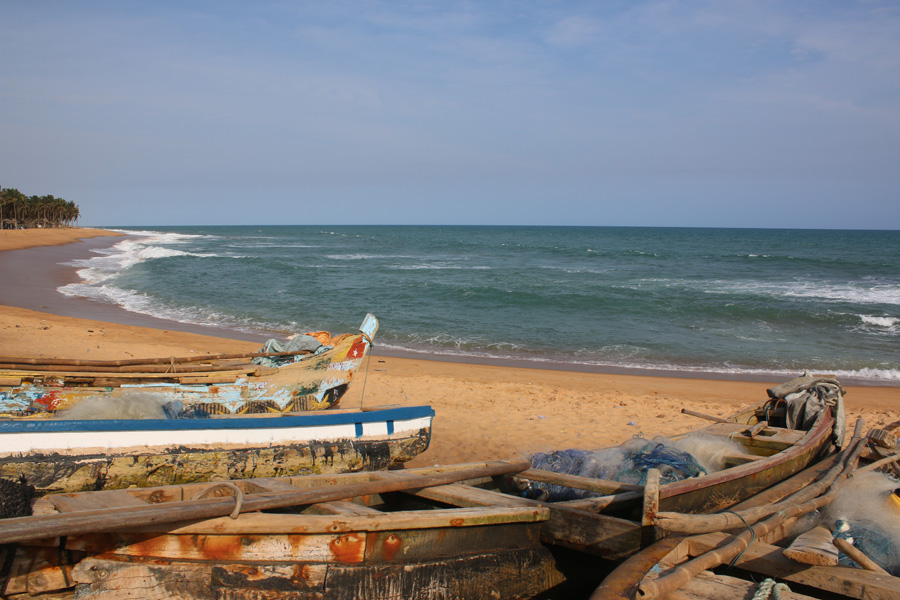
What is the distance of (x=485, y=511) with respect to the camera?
338 centimetres

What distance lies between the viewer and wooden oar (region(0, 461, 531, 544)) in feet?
7.87

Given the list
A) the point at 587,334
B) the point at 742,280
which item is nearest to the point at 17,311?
the point at 587,334

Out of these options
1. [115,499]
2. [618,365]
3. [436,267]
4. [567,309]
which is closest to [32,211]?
[436,267]

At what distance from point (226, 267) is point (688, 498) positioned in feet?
109

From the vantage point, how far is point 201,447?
4656mm

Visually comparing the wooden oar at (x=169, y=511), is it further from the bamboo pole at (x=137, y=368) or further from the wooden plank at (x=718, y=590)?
the bamboo pole at (x=137, y=368)

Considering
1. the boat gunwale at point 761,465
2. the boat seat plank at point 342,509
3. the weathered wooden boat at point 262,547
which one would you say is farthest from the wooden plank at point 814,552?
the boat seat plank at point 342,509

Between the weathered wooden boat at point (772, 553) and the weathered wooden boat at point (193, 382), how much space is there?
4.36 metres

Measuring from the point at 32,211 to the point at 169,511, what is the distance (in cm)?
9027

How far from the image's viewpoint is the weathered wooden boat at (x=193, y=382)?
18.1 ft

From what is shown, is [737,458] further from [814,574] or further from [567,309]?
[567,309]

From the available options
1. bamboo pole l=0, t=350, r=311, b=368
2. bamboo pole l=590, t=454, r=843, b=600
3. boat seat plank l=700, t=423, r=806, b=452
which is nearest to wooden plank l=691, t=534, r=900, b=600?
bamboo pole l=590, t=454, r=843, b=600

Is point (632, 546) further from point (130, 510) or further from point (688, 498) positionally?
point (130, 510)

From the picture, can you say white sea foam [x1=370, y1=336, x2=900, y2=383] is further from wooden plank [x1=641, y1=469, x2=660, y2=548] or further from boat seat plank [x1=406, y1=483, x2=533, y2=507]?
wooden plank [x1=641, y1=469, x2=660, y2=548]
